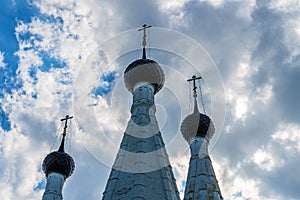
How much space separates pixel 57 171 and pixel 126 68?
4716 mm

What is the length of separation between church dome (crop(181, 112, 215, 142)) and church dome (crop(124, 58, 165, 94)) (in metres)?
1.94

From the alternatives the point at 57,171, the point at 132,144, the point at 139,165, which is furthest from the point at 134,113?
the point at 57,171

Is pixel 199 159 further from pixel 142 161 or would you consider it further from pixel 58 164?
pixel 58 164

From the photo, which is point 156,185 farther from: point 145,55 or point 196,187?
point 145,55

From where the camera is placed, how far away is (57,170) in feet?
59.8

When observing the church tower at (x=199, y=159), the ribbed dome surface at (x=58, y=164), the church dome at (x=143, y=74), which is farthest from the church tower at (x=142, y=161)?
the ribbed dome surface at (x=58, y=164)

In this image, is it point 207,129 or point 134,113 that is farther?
point 207,129

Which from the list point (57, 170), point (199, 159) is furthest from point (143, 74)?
point (57, 170)

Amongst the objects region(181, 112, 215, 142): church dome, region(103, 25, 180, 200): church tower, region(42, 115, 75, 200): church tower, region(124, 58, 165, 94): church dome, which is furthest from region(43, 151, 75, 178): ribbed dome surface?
region(181, 112, 215, 142): church dome

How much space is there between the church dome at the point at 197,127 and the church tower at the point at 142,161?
2.32 meters

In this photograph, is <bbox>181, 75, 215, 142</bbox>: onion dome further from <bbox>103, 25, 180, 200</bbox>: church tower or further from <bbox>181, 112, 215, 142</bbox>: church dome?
<bbox>103, 25, 180, 200</bbox>: church tower

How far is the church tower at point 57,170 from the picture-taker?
58.0 ft

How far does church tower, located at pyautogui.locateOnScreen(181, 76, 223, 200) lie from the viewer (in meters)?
15.0

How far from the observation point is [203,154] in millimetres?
16766
